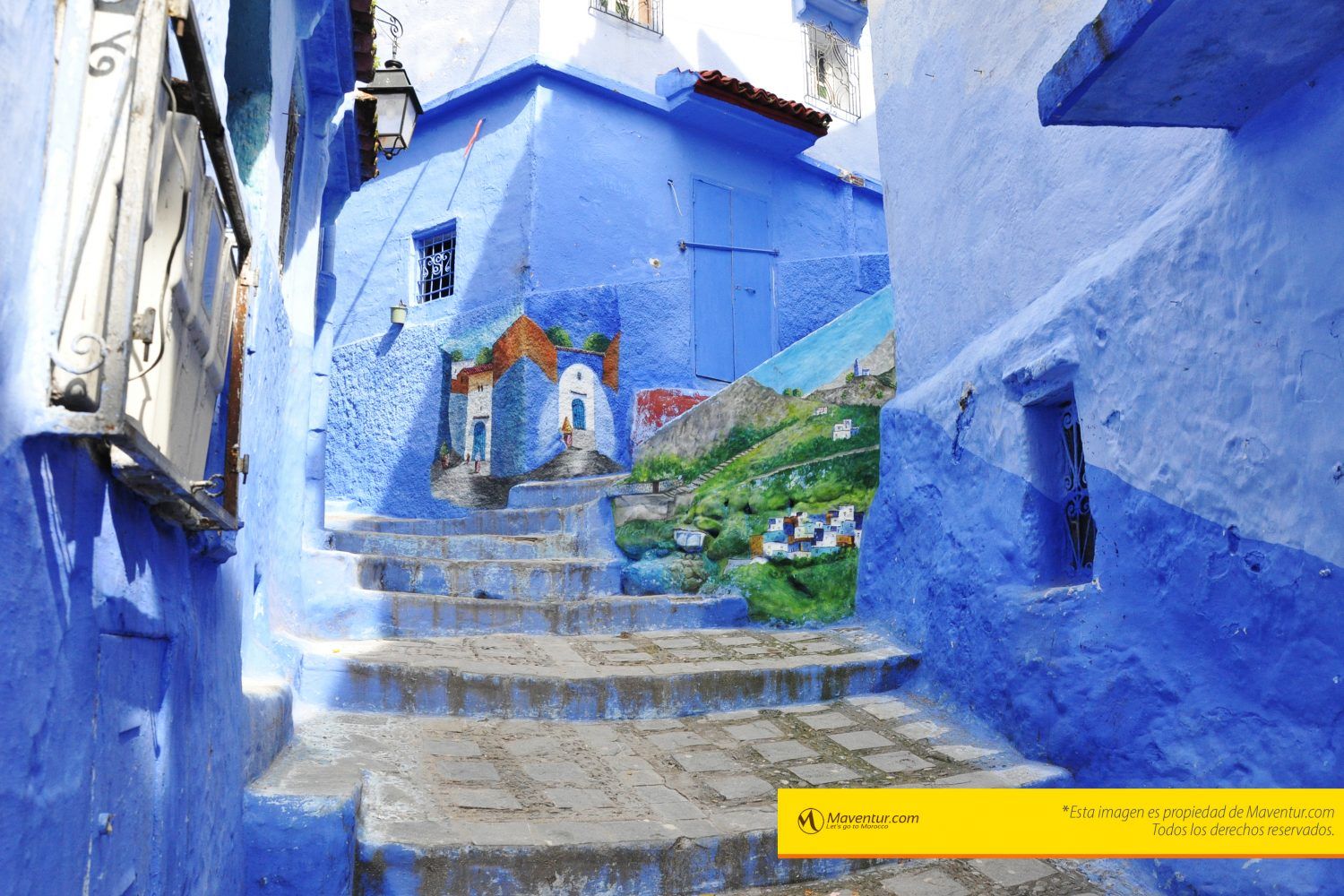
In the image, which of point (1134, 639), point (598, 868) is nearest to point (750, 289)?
point (1134, 639)

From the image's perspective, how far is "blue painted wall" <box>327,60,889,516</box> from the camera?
1075 cm

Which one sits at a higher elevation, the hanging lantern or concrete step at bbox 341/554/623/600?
the hanging lantern

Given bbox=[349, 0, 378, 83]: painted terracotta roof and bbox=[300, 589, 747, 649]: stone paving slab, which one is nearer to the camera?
bbox=[349, 0, 378, 83]: painted terracotta roof

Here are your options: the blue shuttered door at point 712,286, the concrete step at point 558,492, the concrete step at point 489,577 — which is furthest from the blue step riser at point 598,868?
the blue shuttered door at point 712,286

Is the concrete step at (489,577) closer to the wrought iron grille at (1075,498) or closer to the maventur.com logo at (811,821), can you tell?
the wrought iron grille at (1075,498)

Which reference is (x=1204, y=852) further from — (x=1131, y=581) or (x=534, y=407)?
(x=534, y=407)

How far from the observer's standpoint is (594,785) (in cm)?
389

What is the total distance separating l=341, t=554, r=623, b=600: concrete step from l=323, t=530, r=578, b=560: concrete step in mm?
734

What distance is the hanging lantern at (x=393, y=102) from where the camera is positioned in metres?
6.71

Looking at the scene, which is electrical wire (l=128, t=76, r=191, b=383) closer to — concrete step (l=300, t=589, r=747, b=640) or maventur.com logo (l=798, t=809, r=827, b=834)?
maventur.com logo (l=798, t=809, r=827, b=834)

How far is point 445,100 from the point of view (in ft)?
37.0

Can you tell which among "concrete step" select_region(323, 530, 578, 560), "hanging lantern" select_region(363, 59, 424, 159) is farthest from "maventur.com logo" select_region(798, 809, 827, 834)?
"hanging lantern" select_region(363, 59, 424, 159)

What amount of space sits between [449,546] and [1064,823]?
5.94 meters

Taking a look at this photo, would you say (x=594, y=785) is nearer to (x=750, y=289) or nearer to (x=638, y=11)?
(x=750, y=289)
